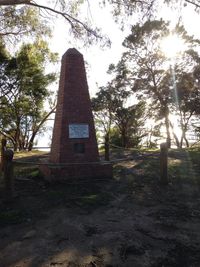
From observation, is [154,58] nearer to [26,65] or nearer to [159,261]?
[26,65]

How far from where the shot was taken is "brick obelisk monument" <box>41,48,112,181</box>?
24.8 ft

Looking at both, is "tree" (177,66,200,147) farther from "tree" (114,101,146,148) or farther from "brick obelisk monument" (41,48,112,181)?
"brick obelisk monument" (41,48,112,181)

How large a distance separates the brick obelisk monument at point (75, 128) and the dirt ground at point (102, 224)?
364 millimetres

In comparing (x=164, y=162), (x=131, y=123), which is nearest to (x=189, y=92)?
(x=131, y=123)

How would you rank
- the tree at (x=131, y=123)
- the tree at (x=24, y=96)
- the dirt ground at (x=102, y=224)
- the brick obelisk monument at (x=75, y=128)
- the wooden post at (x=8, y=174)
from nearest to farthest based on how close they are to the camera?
the dirt ground at (x=102, y=224) < the wooden post at (x=8, y=174) < the brick obelisk monument at (x=75, y=128) < the tree at (x=24, y=96) < the tree at (x=131, y=123)

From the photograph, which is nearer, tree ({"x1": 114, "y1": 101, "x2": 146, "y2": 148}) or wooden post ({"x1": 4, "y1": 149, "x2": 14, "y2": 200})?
wooden post ({"x1": 4, "y1": 149, "x2": 14, "y2": 200})

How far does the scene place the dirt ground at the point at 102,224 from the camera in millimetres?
3752

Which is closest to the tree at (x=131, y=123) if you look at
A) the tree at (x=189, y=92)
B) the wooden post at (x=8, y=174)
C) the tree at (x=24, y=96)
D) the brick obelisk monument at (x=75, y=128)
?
the tree at (x=189, y=92)

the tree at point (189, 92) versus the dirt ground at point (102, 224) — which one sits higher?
the tree at point (189, 92)

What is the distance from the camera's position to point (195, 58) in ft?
65.1

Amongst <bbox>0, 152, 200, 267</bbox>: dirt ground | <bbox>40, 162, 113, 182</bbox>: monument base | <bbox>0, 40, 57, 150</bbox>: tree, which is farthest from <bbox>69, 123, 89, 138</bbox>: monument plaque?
<bbox>0, 40, 57, 150</bbox>: tree

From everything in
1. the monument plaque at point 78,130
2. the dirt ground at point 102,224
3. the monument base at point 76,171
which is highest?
the monument plaque at point 78,130

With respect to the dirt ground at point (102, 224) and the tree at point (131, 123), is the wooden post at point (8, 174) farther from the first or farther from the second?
Result: the tree at point (131, 123)

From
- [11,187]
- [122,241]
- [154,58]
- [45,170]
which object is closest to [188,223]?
[122,241]
